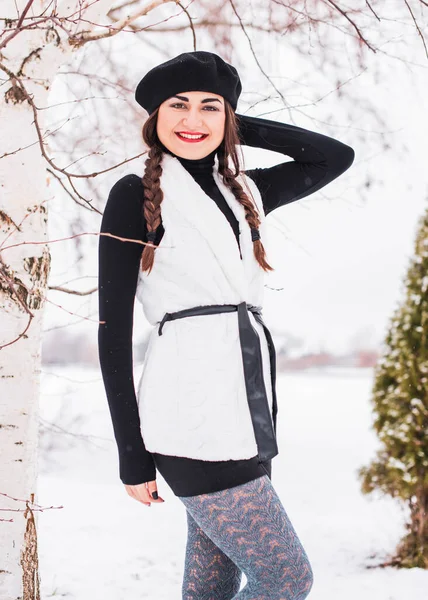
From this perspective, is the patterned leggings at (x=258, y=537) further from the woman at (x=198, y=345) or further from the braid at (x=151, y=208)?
the braid at (x=151, y=208)

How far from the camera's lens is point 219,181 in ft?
6.45

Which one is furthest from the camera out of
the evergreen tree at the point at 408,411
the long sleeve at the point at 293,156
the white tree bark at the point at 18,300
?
the evergreen tree at the point at 408,411

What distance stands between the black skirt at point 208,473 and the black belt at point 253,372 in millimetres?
52

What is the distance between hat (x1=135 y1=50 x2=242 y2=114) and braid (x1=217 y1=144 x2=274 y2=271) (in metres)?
0.21

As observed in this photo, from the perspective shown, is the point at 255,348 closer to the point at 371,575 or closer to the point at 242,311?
the point at 242,311

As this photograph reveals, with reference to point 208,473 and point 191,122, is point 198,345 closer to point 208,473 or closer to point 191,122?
point 208,473

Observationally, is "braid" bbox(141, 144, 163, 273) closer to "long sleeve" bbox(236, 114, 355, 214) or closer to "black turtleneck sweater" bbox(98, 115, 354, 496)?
"black turtleneck sweater" bbox(98, 115, 354, 496)

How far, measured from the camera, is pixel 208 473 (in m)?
1.62

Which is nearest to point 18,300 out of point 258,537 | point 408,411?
point 258,537

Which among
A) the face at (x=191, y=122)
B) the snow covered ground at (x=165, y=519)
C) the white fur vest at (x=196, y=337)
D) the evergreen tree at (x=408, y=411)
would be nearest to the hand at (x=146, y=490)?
the white fur vest at (x=196, y=337)

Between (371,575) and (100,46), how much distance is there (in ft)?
13.6

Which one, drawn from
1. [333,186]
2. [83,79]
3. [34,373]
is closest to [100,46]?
[83,79]

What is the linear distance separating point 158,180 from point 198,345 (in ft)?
1.63

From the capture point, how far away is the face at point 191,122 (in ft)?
6.07
